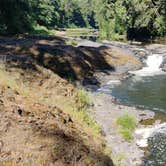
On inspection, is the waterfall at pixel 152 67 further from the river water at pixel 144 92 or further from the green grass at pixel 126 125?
the green grass at pixel 126 125

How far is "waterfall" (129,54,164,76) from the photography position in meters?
40.0

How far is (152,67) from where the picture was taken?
142ft

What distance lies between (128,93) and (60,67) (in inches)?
288

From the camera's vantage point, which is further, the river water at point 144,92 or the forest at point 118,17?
the forest at point 118,17

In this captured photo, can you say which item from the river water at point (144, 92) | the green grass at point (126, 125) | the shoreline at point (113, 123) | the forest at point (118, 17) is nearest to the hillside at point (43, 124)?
the shoreline at point (113, 123)

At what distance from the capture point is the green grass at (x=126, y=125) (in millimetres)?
20112

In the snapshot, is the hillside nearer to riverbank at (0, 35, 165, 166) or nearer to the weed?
riverbank at (0, 35, 165, 166)

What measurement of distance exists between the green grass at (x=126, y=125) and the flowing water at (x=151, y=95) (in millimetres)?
823

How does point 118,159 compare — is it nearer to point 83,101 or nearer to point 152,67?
point 83,101

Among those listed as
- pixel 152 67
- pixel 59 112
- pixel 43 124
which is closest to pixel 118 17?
pixel 152 67

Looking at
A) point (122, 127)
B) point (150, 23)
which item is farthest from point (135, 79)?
point (150, 23)

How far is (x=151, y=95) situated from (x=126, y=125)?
29.3 feet

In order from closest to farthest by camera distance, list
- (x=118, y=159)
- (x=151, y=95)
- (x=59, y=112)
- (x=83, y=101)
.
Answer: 1. (x=118, y=159)
2. (x=59, y=112)
3. (x=83, y=101)
4. (x=151, y=95)

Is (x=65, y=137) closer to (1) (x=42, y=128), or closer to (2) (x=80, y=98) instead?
(1) (x=42, y=128)
